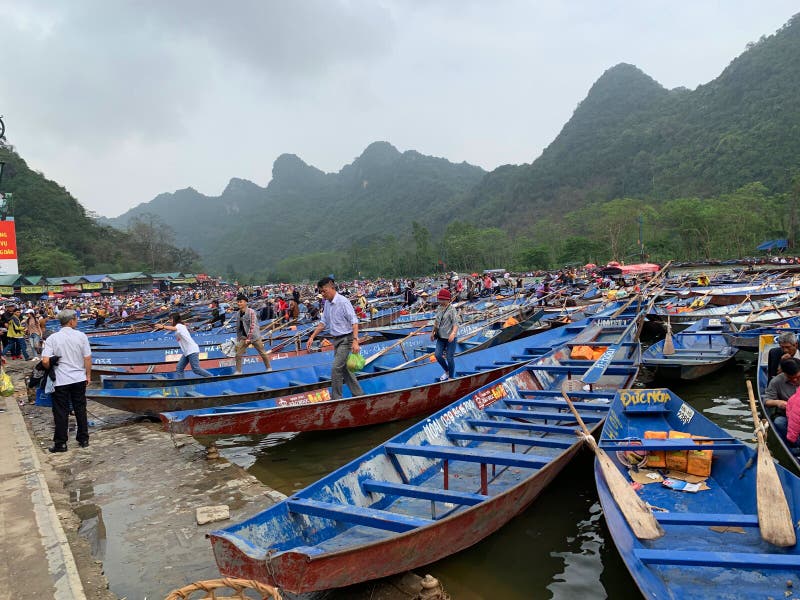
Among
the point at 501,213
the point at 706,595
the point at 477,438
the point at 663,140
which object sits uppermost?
the point at 663,140

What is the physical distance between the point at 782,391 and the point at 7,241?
35643 mm

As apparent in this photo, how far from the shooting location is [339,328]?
7215 millimetres

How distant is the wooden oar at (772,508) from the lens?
3.54 meters

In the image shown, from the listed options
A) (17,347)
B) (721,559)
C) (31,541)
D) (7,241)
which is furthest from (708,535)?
(7,241)

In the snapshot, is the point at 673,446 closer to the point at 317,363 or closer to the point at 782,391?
the point at 782,391

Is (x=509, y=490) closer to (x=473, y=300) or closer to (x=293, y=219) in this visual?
(x=473, y=300)

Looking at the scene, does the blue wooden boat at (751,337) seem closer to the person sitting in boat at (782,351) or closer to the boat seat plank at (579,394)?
the person sitting in boat at (782,351)

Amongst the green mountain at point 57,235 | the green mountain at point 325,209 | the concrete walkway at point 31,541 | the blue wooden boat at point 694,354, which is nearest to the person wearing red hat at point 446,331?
the blue wooden boat at point 694,354

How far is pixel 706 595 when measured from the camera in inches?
129

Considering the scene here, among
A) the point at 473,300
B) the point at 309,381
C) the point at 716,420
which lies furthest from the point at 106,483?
the point at 473,300

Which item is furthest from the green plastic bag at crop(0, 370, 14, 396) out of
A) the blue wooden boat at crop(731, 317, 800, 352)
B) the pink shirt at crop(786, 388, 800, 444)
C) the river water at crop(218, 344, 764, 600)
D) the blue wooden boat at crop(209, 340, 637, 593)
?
the blue wooden boat at crop(731, 317, 800, 352)

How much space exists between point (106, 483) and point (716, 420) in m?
8.86

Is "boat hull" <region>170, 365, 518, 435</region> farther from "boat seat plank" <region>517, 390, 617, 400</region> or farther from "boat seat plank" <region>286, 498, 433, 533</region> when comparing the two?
A: "boat seat plank" <region>286, 498, 433, 533</region>

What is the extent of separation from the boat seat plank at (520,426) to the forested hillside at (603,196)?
2166 inches
